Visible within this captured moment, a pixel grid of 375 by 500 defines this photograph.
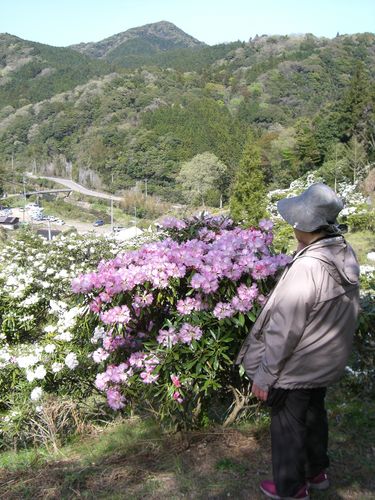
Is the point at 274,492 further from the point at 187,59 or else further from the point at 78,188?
the point at 187,59

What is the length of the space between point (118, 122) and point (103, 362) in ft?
263

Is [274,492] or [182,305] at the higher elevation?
[182,305]

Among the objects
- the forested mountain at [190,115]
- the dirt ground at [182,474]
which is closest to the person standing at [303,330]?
the dirt ground at [182,474]

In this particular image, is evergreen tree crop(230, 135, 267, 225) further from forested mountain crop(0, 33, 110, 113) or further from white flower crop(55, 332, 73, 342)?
forested mountain crop(0, 33, 110, 113)

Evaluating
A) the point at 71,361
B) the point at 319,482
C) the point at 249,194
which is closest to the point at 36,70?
the point at 249,194

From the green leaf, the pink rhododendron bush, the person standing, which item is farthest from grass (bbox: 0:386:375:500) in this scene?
the green leaf

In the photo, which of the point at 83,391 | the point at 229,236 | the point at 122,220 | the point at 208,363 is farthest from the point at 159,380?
the point at 122,220

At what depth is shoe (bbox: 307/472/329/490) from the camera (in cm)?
214

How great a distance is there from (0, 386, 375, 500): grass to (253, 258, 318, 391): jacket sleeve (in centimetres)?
75

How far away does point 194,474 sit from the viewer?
234cm

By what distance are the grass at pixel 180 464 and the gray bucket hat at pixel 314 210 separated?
1189 millimetres

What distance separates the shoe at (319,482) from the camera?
7.02 feet

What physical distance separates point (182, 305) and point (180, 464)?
80cm

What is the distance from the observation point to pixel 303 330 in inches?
69.1
